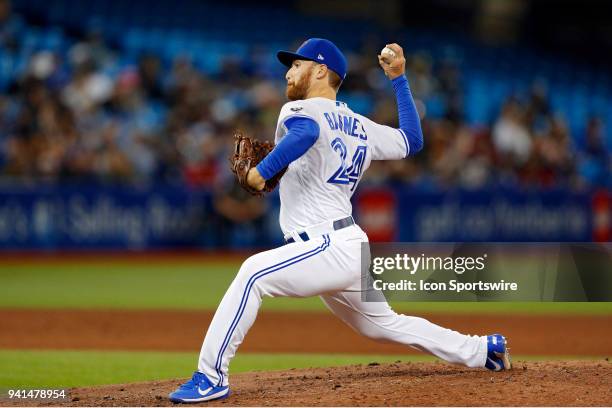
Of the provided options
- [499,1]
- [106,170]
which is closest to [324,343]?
[106,170]

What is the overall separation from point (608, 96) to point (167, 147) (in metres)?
9.81

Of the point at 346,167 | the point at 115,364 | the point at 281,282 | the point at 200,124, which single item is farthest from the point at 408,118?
the point at 200,124

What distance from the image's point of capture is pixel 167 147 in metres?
15.1

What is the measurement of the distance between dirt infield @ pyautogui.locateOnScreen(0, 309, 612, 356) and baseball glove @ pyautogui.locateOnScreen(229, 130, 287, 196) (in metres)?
3.54

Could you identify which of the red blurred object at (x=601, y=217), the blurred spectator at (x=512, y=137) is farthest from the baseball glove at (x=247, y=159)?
the red blurred object at (x=601, y=217)

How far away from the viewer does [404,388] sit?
5.30m

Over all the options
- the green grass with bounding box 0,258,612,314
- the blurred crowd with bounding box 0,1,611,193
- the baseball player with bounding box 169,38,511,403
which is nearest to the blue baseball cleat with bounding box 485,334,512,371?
the baseball player with bounding box 169,38,511,403

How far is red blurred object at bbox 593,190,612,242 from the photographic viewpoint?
1680 centimetres

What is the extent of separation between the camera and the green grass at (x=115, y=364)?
660 cm

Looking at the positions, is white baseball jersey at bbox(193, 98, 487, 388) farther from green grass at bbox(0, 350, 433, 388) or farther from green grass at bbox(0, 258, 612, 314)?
green grass at bbox(0, 258, 612, 314)

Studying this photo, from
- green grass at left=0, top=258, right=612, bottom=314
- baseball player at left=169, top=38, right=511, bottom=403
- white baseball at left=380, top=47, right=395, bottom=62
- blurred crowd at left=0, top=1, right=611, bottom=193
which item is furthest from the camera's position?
blurred crowd at left=0, top=1, right=611, bottom=193

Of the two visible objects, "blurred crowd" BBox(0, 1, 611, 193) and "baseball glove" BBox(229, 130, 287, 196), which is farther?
"blurred crowd" BBox(0, 1, 611, 193)

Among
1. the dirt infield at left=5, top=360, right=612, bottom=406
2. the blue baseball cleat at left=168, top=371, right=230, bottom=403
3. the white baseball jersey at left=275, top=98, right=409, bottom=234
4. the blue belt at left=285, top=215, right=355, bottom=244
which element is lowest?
the dirt infield at left=5, top=360, right=612, bottom=406

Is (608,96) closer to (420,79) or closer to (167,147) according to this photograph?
(420,79)
